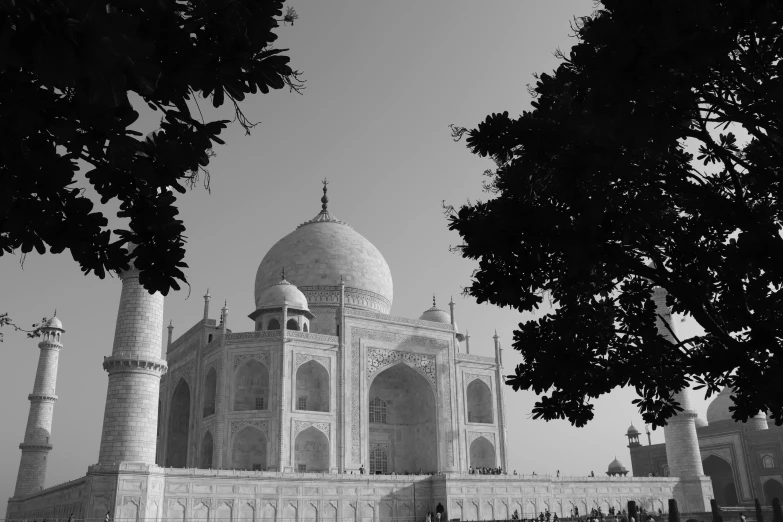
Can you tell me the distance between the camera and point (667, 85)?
12.0 ft

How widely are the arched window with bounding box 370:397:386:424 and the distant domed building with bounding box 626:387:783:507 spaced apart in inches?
605

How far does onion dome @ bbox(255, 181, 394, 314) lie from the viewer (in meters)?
30.2

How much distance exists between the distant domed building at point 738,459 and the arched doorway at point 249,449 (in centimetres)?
2067

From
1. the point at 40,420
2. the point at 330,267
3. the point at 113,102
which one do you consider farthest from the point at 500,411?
the point at 113,102

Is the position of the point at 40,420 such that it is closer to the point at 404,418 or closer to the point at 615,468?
the point at 404,418

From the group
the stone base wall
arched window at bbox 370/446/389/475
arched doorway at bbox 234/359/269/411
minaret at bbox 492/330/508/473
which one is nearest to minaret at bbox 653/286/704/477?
the stone base wall

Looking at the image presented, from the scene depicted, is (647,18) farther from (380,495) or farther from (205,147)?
(380,495)

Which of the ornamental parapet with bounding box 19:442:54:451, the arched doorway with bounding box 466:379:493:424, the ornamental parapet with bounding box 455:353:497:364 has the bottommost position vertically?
the ornamental parapet with bounding box 19:442:54:451

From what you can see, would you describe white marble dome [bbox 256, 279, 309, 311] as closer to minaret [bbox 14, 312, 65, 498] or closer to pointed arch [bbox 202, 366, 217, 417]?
pointed arch [bbox 202, 366, 217, 417]

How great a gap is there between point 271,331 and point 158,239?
71.9 ft

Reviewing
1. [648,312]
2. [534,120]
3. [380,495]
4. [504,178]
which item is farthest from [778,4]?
[380,495]

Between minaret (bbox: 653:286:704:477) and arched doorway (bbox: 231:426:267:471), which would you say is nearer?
arched doorway (bbox: 231:426:267:471)

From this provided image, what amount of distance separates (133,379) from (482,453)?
608 inches

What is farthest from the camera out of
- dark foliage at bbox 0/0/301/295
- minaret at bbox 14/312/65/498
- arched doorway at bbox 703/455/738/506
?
arched doorway at bbox 703/455/738/506
